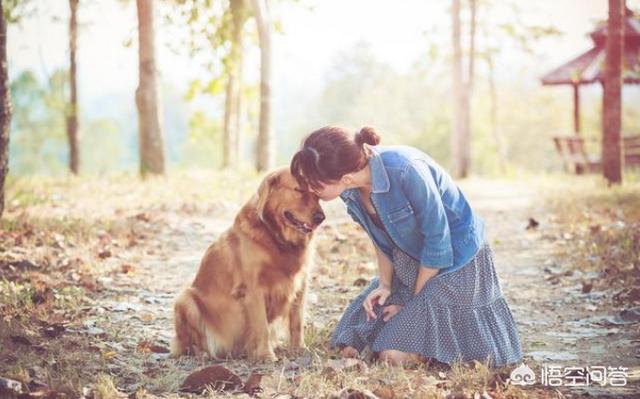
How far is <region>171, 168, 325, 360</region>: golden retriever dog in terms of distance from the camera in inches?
172

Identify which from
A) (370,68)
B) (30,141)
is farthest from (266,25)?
(370,68)

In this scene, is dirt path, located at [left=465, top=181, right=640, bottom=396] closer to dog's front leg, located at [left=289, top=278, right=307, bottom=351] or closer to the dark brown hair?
dog's front leg, located at [left=289, top=278, right=307, bottom=351]

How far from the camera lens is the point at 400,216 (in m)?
3.93

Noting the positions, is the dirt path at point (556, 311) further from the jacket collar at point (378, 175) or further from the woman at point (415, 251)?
the jacket collar at point (378, 175)

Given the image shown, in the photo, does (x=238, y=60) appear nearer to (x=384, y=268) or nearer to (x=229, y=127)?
(x=229, y=127)

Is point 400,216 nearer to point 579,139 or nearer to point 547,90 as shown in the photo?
point 579,139

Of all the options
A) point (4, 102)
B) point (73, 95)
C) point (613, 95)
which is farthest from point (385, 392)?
point (73, 95)

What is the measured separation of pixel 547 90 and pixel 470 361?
5767cm

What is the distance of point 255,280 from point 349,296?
1679 mm

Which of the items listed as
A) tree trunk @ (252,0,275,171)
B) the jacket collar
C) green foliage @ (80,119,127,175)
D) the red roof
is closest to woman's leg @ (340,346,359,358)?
the jacket collar

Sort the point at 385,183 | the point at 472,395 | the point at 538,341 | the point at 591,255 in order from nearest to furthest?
the point at 472,395 < the point at 385,183 < the point at 538,341 < the point at 591,255

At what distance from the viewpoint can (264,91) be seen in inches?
624

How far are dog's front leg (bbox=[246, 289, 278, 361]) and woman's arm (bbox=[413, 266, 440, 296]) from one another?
102 centimetres

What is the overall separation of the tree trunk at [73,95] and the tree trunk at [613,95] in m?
12.9
